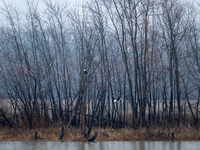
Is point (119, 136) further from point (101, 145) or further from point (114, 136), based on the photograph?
A: point (101, 145)

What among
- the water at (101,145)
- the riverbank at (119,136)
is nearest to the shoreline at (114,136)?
the riverbank at (119,136)

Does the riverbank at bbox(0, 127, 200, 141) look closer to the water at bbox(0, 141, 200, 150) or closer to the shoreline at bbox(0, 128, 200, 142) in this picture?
the shoreline at bbox(0, 128, 200, 142)

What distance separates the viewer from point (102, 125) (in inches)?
531

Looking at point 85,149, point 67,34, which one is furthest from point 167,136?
point 67,34

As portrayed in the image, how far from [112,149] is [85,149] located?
30.2 inches

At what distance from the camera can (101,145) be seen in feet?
26.2

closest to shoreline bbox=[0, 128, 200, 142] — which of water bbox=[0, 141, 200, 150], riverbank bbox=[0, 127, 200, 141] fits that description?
riverbank bbox=[0, 127, 200, 141]

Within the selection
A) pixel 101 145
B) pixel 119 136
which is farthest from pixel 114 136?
pixel 101 145

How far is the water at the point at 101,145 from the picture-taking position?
24.7 feet

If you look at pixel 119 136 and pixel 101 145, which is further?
pixel 119 136

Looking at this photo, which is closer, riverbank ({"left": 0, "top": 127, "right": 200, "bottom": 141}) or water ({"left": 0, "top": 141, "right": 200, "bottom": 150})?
water ({"left": 0, "top": 141, "right": 200, "bottom": 150})

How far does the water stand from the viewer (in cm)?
752

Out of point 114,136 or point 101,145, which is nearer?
point 101,145

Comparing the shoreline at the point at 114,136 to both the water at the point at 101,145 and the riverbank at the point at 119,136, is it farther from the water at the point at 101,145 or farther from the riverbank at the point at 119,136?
the water at the point at 101,145
